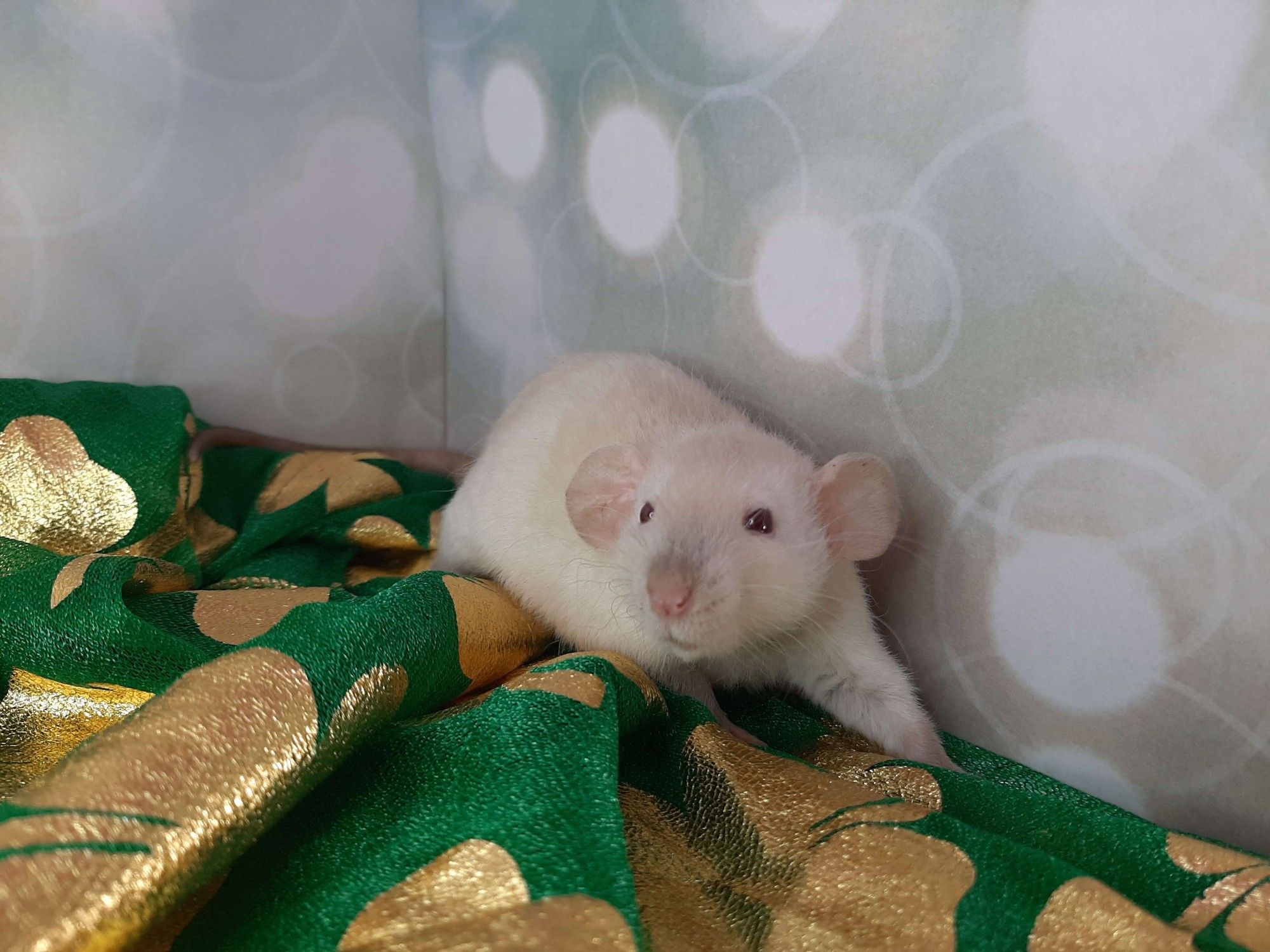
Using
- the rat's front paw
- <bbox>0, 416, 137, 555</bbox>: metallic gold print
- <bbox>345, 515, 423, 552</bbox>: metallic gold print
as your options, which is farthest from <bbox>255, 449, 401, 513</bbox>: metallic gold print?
the rat's front paw

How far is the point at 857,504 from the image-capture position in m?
1.05

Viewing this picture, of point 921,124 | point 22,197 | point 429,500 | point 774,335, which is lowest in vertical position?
point 429,500

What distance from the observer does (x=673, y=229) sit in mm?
1434

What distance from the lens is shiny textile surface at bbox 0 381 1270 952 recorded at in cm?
61

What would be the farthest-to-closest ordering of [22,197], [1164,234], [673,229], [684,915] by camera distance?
[22,197]
[673,229]
[1164,234]
[684,915]

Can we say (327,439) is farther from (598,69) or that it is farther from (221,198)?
(598,69)

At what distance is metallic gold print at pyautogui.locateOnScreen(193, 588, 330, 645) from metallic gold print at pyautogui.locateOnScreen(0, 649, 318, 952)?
13.4 inches

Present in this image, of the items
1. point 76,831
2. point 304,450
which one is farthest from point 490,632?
point 304,450

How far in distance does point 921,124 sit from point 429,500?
1110mm

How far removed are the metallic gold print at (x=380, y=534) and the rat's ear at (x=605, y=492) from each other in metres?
0.56

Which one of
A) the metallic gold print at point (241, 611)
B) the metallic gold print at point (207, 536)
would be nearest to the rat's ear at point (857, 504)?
the metallic gold print at point (241, 611)

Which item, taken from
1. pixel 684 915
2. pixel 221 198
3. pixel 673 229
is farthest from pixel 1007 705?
pixel 221 198

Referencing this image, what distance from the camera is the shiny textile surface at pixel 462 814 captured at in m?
0.61

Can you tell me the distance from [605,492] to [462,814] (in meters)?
0.49
